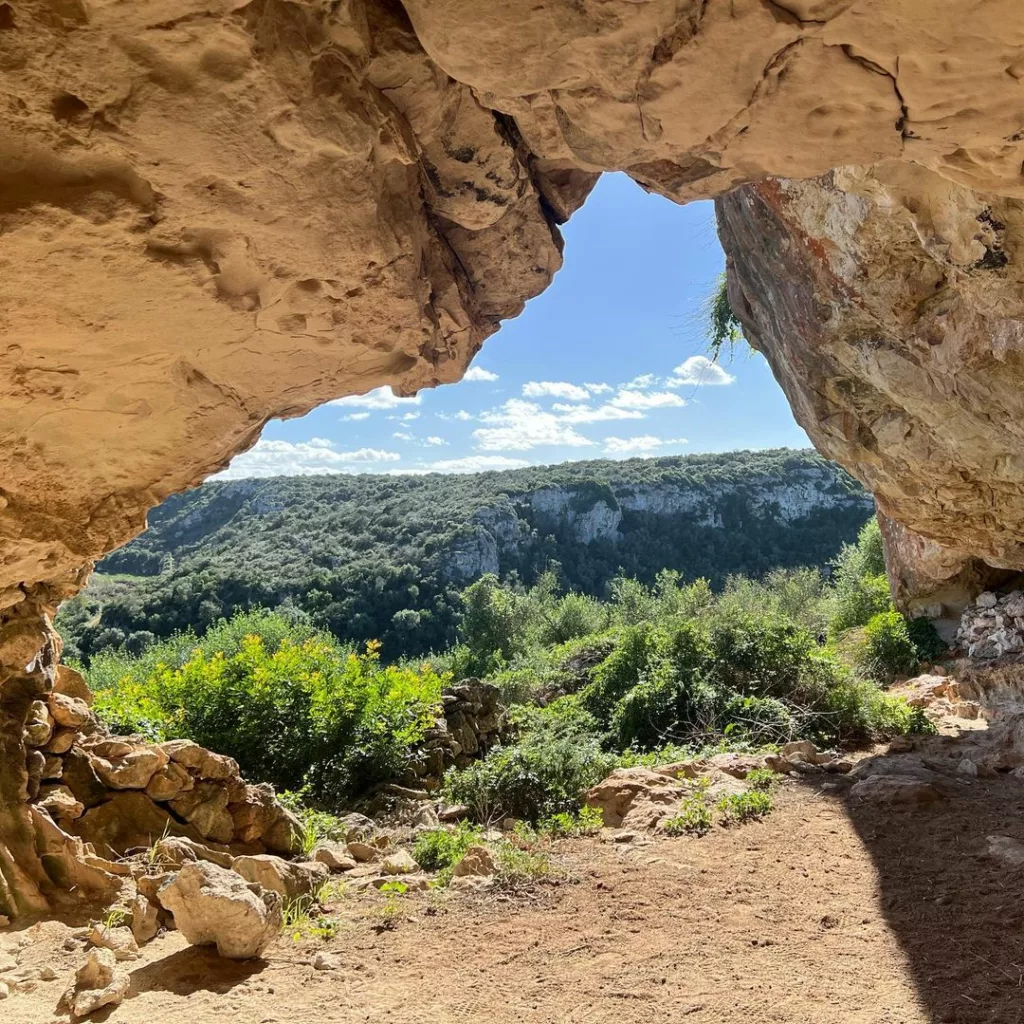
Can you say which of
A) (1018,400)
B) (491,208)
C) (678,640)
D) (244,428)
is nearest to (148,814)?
(244,428)

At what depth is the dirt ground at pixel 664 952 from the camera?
9.81 ft

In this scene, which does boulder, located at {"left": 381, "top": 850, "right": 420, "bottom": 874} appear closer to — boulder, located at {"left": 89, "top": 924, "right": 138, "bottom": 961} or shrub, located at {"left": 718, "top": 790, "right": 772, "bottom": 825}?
boulder, located at {"left": 89, "top": 924, "right": 138, "bottom": 961}

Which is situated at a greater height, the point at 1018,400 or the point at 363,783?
the point at 1018,400

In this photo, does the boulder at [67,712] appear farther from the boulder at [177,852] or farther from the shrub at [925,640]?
the shrub at [925,640]

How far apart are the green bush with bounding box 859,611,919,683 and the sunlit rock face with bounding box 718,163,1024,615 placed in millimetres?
4183

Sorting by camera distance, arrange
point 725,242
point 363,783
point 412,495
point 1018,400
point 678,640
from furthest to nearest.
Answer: point 412,495 → point 678,640 → point 725,242 → point 363,783 → point 1018,400

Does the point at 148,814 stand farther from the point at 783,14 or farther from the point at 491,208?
the point at 783,14

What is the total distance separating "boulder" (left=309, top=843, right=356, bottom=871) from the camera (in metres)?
4.92

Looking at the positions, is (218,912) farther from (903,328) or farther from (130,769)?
(903,328)

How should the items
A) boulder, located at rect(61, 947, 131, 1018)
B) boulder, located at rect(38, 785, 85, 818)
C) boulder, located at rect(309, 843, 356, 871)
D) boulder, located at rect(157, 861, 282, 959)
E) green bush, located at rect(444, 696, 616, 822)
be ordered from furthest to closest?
green bush, located at rect(444, 696, 616, 822) → boulder, located at rect(309, 843, 356, 871) → boulder, located at rect(38, 785, 85, 818) → boulder, located at rect(157, 861, 282, 959) → boulder, located at rect(61, 947, 131, 1018)

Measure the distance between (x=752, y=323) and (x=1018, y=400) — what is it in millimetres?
3764

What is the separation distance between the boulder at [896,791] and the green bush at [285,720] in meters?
4.48

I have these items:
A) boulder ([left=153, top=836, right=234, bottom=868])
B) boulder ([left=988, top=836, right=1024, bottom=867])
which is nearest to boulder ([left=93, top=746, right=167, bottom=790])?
boulder ([left=153, top=836, right=234, bottom=868])

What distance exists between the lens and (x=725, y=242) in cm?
859
